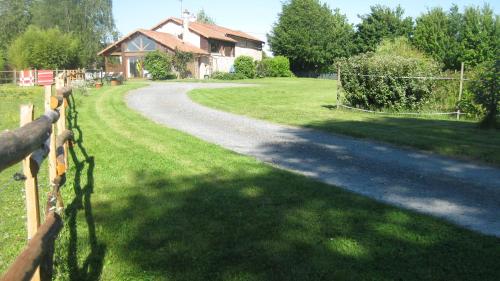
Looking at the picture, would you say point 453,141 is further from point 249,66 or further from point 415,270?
point 249,66

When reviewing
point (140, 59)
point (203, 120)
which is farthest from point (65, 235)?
point (140, 59)

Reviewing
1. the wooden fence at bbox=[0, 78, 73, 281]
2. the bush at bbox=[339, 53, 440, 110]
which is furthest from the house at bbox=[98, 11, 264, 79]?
the wooden fence at bbox=[0, 78, 73, 281]

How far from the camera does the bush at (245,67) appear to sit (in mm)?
52156

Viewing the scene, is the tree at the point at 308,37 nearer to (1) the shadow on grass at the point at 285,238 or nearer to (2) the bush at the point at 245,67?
(2) the bush at the point at 245,67

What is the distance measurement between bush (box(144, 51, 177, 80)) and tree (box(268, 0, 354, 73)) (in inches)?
909

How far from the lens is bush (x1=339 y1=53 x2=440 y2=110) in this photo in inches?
700

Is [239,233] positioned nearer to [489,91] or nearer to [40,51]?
[489,91]

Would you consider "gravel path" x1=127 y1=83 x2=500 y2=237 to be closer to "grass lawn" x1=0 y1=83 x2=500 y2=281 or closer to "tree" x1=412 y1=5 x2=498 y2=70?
"grass lawn" x1=0 y1=83 x2=500 y2=281

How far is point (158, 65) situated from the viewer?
45.8m

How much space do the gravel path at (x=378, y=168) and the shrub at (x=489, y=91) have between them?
456 centimetres

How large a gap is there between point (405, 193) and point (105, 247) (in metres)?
4.22

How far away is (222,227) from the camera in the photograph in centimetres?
528

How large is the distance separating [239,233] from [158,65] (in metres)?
42.4

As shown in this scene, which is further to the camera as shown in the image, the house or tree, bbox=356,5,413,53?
tree, bbox=356,5,413,53
